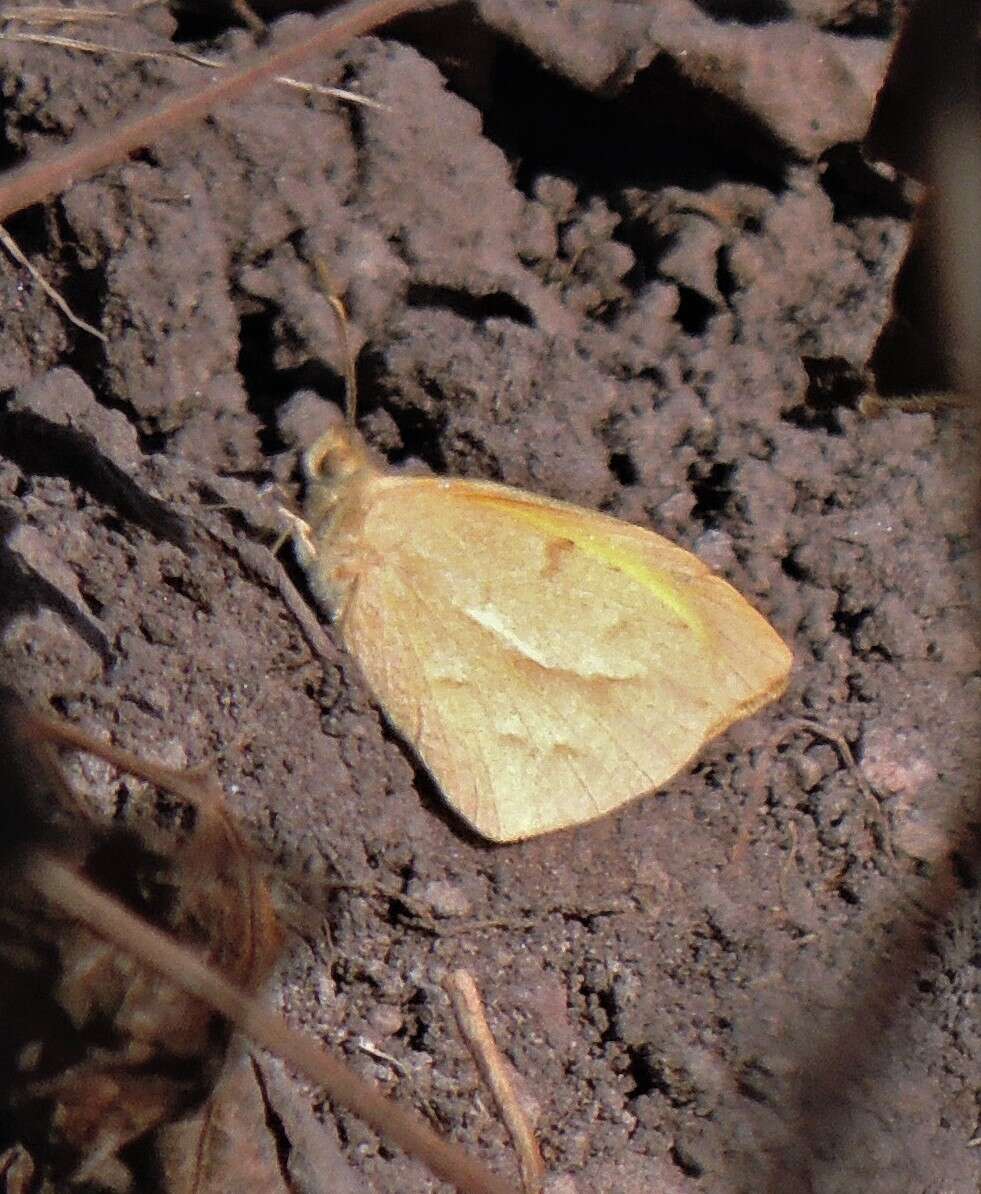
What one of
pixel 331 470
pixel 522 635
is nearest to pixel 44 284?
pixel 331 470

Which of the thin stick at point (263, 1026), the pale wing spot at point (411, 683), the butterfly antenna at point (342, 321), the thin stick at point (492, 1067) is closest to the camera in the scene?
the thin stick at point (263, 1026)

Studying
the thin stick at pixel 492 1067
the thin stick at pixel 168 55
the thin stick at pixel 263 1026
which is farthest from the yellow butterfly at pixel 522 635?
the thin stick at pixel 263 1026

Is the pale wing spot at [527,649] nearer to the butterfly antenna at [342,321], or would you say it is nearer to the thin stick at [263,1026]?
the butterfly antenna at [342,321]

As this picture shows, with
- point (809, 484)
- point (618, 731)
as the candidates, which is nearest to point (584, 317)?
point (809, 484)

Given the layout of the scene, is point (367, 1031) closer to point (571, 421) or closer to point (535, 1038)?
point (535, 1038)

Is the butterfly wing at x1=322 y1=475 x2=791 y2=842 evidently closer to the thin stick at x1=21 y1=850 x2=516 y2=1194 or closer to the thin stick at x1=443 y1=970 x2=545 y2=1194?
the thin stick at x1=443 y1=970 x2=545 y2=1194

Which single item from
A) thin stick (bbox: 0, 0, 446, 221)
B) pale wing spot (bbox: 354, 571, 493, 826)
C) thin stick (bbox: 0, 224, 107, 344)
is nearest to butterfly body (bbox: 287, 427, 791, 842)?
pale wing spot (bbox: 354, 571, 493, 826)

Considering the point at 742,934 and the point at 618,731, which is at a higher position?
the point at 618,731

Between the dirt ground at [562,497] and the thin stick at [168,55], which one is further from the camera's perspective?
the thin stick at [168,55]
